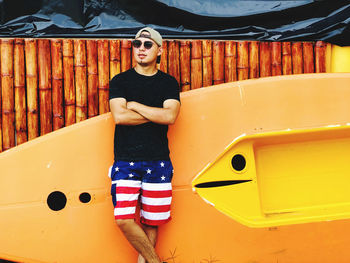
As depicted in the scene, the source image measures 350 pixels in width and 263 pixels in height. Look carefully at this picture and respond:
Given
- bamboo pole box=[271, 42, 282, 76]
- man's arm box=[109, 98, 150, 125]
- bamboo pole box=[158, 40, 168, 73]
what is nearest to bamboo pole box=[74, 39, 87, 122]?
bamboo pole box=[158, 40, 168, 73]

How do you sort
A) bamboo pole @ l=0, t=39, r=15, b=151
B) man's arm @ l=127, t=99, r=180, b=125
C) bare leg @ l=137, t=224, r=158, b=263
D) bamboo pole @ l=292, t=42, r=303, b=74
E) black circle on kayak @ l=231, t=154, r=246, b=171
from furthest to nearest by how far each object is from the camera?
bamboo pole @ l=292, t=42, r=303, b=74, bamboo pole @ l=0, t=39, r=15, b=151, black circle on kayak @ l=231, t=154, r=246, b=171, bare leg @ l=137, t=224, r=158, b=263, man's arm @ l=127, t=99, r=180, b=125

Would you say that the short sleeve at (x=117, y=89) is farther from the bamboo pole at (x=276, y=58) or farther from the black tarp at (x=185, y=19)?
the bamboo pole at (x=276, y=58)

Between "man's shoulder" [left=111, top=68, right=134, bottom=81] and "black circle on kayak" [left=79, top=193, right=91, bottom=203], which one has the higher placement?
"man's shoulder" [left=111, top=68, right=134, bottom=81]

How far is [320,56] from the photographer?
2574 millimetres

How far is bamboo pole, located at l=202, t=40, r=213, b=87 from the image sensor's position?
251cm

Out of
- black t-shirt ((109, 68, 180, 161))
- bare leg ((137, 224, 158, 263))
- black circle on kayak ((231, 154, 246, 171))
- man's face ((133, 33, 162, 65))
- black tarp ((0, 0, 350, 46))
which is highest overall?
black tarp ((0, 0, 350, 46))

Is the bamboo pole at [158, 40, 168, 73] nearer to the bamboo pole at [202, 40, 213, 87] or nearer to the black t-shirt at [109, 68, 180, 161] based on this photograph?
the bamboo pole at [202, 40, 213, 87]

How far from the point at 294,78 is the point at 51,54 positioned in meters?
1.83

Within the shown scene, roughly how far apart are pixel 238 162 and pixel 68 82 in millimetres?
1480

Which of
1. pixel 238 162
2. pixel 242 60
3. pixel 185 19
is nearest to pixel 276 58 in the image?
pixel 242 60

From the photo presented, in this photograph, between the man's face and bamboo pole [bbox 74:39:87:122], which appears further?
bamboo pole [bbox 74:39:87:122]

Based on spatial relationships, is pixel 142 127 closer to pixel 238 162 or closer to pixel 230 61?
pixel 238 162

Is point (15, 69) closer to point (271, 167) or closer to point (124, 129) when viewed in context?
point (124, 129)

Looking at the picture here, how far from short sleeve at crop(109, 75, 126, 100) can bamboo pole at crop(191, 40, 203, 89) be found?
966 mm
